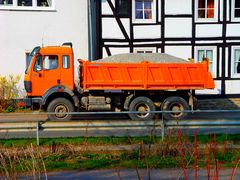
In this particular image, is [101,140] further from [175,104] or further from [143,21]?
[143,21]

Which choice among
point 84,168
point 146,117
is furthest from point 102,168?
point 146,117

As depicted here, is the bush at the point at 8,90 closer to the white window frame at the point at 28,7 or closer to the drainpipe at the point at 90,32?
the white window frame at the point at 28,7

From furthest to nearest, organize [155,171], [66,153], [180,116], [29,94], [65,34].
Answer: [65,34] → [29,94] → [180,116] → [66,153] → [155,171]

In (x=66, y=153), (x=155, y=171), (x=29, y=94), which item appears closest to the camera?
(x=155, y=171)

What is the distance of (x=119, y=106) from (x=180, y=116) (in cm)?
240

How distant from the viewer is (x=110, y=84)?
14.1 meters

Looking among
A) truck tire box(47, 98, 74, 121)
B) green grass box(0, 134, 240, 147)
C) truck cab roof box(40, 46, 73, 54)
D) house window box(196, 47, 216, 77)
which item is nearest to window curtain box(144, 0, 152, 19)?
house window box(196, 47, 216, 77)

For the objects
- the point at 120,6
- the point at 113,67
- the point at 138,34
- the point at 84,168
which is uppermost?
the point at 120,6

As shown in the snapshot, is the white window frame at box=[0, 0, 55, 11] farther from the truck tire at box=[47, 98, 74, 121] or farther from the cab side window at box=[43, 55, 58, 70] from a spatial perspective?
the truck tire at box=[47, 98, 74, 121]

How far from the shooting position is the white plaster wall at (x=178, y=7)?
1869 centimetres

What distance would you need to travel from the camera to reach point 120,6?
1870 cm

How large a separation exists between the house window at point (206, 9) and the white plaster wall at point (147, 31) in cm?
217

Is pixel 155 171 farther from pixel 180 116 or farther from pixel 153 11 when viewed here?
pixel 153 11

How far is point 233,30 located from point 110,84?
312 inches
